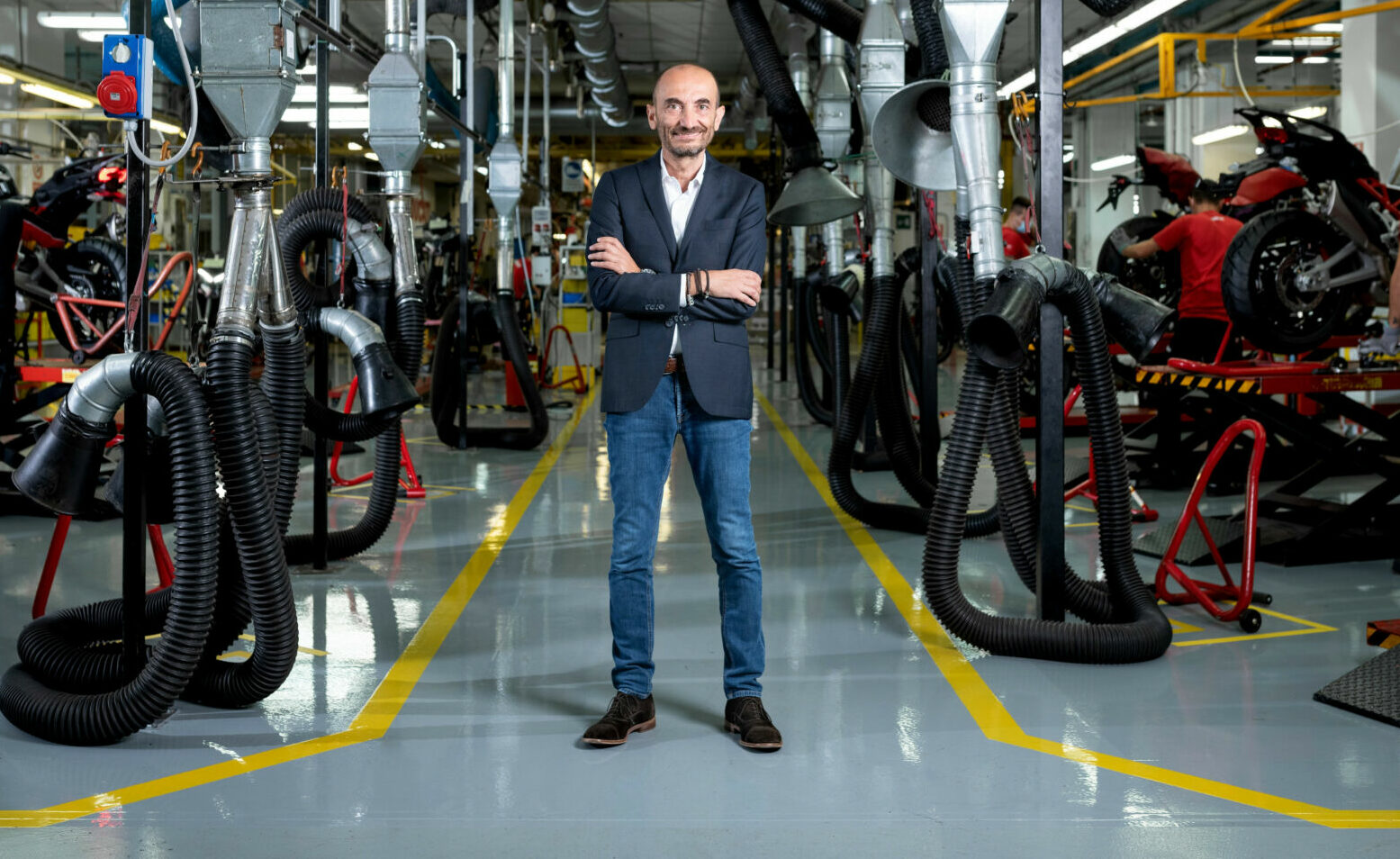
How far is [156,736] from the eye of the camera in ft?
11.4

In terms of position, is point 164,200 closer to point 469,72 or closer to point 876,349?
point 469,72

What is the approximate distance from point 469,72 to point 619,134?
59.7ft

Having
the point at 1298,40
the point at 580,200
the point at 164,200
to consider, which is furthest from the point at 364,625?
the point at 580,200

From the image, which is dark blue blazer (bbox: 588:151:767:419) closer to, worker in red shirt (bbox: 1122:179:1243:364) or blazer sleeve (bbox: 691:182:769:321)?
blazer sleeve (bbox: 691:182:769:321)

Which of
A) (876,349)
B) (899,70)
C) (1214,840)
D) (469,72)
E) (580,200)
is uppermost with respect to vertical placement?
(580,200)

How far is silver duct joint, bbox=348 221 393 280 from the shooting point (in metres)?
5.99

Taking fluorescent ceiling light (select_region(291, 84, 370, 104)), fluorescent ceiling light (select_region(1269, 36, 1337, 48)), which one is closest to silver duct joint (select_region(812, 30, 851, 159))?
fluorescent ceiling light (select_region(291, 84, 370, 104))

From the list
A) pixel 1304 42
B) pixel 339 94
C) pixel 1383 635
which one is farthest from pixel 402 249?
pixel 1304 42

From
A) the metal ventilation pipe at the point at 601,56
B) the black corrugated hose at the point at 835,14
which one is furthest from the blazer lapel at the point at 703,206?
the metal ventilation pipe at the point at 601,56

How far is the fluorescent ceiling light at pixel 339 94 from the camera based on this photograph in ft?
55.1

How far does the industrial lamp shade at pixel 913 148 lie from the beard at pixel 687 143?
1622 millimetres

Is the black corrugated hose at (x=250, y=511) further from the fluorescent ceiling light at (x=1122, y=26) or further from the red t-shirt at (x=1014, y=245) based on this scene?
the fluorescent ceiling light at (x=1122, y=26)

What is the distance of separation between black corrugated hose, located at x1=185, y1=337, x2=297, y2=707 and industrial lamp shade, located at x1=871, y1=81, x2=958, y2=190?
8.36ft

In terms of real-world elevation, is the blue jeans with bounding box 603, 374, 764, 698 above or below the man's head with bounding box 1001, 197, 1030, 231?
below
